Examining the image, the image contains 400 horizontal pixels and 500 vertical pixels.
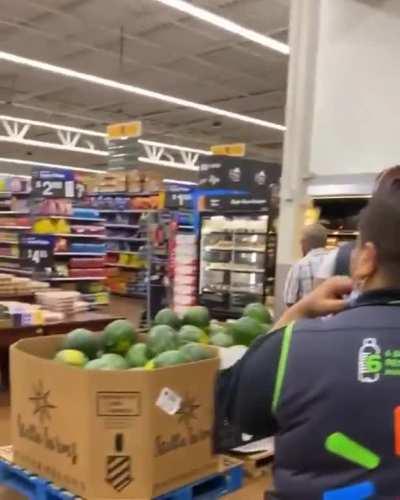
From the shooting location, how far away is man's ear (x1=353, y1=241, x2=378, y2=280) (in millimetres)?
1205

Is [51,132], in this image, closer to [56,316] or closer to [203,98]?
[203,98]

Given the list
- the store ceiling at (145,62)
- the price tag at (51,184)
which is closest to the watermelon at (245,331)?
the store ceiling at (145,62)

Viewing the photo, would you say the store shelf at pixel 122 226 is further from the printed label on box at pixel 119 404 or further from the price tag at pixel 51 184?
the printed label on box at pixel 119 404

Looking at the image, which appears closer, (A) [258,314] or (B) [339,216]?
(A) [258,314]

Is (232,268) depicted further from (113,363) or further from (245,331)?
(113,363)

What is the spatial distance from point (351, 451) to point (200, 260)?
361 inches

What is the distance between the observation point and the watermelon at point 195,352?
2516 millimetres

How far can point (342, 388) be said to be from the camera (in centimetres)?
116

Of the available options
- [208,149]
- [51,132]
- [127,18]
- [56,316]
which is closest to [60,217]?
[127,18]

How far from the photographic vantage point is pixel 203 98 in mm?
15992

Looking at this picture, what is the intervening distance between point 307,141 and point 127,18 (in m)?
5.77

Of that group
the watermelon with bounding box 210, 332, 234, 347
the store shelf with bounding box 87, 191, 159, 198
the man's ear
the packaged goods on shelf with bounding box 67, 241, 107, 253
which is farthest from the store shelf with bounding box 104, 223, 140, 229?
the man's ear

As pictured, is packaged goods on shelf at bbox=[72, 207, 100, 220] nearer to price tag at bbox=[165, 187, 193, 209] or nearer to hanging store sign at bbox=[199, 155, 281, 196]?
price tag at bbox=[165, 187, 193, 209]

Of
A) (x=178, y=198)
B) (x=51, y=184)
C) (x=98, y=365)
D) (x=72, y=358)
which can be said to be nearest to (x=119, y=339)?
(x=72, y=358)
